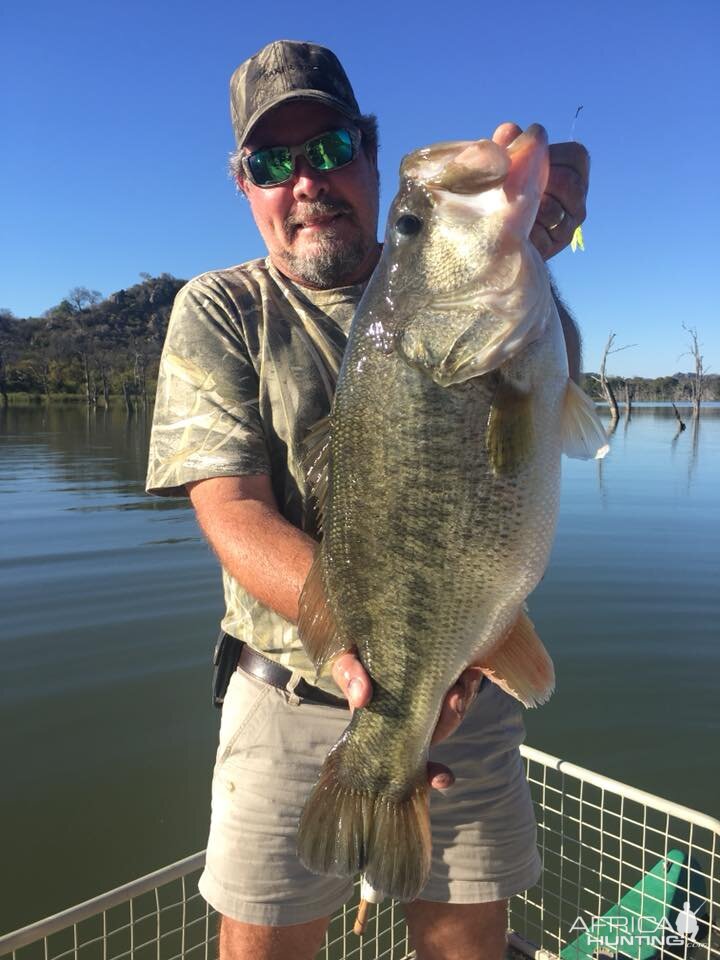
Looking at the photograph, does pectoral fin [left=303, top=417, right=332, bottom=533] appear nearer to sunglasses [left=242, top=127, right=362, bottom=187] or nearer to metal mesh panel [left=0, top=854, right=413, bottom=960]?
sunglasses [left=242, top=127, right=362, bottom=187]

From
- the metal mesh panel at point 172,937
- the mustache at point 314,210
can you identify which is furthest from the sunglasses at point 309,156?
the metal mesh panel at point 172,937

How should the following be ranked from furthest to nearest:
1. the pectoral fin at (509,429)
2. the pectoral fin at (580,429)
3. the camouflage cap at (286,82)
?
the camouflage cap at (286,82) < the pectoral fin at (580,429) < the pectoral fin at (509,429)

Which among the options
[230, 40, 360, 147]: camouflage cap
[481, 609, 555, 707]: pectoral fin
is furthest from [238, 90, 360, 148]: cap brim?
[481, 609, 555, 707]: pectoral fin

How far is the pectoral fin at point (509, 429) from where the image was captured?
1.89 metres

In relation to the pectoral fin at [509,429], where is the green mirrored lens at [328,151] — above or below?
above

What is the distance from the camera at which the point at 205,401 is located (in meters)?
2.62

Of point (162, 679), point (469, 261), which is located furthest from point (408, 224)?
point (162, 679)

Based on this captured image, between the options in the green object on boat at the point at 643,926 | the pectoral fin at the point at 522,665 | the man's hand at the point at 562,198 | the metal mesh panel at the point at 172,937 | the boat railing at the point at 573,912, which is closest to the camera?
the pectoral fin at the point at 522,665

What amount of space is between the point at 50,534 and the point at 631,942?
12.9 m

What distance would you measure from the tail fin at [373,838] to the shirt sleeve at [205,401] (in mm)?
1130

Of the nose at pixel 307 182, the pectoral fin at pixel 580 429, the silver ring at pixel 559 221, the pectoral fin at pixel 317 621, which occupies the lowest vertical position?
the pectoral fin at pixel 317 621

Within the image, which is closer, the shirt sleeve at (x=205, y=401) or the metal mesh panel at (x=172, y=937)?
the shirt sleeve at (x=205, y=401)

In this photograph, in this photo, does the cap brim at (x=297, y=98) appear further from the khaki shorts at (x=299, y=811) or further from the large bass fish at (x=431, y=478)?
the khaki shorts at (x=299, y=811)

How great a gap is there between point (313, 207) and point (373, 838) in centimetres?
225
